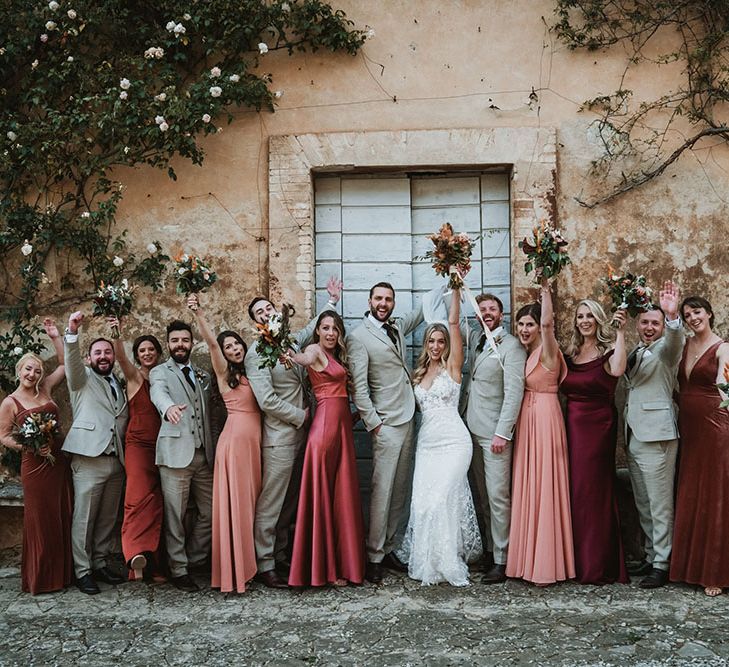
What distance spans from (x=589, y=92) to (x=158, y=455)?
4624 millimetres

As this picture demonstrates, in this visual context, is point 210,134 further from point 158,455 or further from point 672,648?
point 672,648

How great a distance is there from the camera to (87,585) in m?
6.07

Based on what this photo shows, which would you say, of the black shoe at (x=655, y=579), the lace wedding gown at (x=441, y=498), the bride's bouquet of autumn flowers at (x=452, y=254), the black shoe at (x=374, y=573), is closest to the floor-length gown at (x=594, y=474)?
the black shoe at (x=655, y=579)

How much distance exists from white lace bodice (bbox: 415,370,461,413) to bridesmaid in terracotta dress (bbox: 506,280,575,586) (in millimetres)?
510

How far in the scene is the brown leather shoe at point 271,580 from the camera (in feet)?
A: 19.8

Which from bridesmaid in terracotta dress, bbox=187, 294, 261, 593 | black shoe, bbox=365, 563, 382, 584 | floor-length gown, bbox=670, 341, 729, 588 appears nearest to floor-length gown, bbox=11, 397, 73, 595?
bridesmaid in terracotta dress, bbox=187, 294, 261, 593

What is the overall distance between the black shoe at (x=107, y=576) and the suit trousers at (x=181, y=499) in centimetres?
46

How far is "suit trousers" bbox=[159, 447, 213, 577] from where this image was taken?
20.0 ft

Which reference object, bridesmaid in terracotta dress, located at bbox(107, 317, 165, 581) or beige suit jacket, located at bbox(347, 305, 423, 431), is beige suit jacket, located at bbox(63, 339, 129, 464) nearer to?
bridesmaid in terracotta dress, located at bbox(107, 317, 165, 581)

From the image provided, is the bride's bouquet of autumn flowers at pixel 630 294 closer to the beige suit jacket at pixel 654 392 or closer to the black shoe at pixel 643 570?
the beige suit jacket at pixel 654 392

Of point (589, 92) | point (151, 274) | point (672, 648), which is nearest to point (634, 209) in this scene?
point (589, 92)

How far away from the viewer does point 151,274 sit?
23.7ft

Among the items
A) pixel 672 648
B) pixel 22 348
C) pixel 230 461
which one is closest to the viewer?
pixel 672 648

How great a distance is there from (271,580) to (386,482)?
1.09 meters
